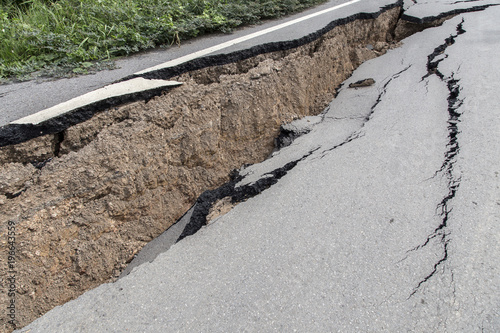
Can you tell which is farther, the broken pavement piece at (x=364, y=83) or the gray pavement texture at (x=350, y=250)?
the broken pavement piece at (x=364, y=83)

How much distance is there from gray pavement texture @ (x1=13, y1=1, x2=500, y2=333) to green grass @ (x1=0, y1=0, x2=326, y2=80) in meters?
2.32

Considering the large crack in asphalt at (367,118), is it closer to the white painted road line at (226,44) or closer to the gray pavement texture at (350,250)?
the gray pavement texture at (350,250)

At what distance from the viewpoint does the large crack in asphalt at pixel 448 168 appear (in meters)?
1.82

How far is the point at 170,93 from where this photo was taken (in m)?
2.91

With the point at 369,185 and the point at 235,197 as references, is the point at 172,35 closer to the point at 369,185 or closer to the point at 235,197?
the point at 235,197

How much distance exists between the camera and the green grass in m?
3.41

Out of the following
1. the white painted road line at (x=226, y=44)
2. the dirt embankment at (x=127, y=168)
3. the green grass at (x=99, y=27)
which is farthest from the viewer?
the green grass at (x=99, y=27)

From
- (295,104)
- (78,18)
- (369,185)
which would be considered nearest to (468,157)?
(369,185)

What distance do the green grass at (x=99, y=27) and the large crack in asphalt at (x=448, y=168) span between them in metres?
2.75

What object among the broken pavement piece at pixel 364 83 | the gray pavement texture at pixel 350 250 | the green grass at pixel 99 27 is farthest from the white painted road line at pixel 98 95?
the broken pavement piece at pixel 364 83

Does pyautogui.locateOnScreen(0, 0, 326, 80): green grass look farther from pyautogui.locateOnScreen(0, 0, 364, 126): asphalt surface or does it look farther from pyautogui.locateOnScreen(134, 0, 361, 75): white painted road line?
pyautogui.locateOnScreen(134, 0, 361, 75): white painted road line

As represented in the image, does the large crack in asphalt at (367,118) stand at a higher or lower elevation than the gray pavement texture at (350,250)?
higher

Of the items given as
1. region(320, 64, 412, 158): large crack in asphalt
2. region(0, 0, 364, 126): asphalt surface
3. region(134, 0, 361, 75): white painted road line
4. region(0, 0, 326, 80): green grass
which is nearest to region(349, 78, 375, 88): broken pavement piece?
region(320, 64, 412, 158): large crack in asphalt

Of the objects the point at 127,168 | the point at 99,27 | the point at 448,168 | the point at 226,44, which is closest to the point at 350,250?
the point at 448,168
